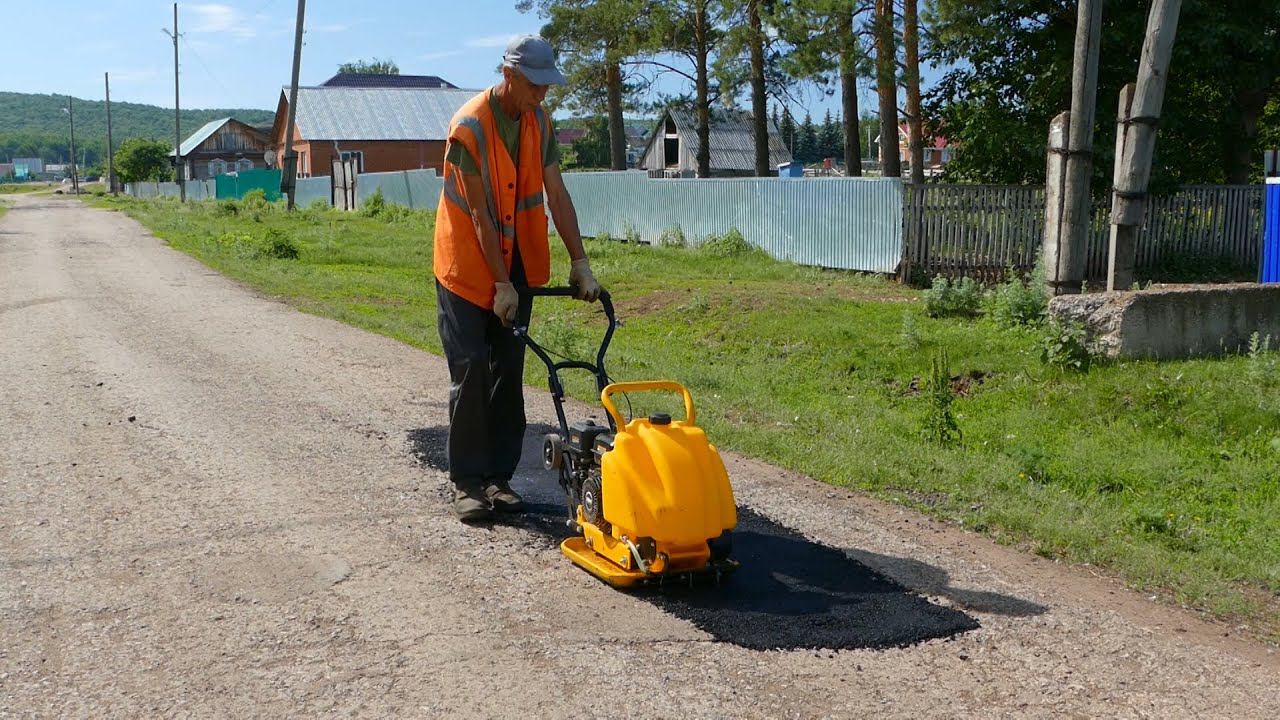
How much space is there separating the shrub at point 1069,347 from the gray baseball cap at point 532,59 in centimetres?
600

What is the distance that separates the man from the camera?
5.53 metres

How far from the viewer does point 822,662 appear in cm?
421

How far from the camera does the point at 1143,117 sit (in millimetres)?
11211

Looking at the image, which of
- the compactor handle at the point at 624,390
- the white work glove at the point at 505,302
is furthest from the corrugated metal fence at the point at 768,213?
the compactor handle at the point at 624,390

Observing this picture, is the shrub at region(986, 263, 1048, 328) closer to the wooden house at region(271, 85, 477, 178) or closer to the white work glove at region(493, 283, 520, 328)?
the white work glove at region(493, 283, 520, 328)

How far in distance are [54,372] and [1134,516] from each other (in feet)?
26.1

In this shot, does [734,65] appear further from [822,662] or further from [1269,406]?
[822,662]

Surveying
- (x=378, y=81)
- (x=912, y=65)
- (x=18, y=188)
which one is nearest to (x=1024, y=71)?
(x=912, y=65)

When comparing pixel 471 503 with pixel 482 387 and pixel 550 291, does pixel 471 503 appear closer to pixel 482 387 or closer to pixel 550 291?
pixel 482 387

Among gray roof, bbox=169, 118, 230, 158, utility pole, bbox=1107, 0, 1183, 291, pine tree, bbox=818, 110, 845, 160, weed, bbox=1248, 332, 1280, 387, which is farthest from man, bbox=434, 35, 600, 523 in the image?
pine tree, bbox=818, 110, 845, 160

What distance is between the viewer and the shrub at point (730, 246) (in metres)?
20.6

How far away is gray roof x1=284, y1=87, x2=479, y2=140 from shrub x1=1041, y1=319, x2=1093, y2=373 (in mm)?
58086

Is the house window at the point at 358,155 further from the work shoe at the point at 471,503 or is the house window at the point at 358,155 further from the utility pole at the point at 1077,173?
the work shoe at the point at 471,503

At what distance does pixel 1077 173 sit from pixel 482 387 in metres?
8.73
